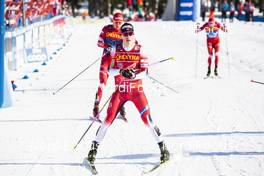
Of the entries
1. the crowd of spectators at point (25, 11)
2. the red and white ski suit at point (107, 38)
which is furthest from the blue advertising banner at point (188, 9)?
the red and white ski suit at point (107, 38)

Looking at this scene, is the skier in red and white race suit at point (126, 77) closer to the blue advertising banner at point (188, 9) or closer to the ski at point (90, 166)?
the ski at point (90, 166)

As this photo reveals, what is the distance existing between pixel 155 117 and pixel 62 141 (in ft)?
8.43

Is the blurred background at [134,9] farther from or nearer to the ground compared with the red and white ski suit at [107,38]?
nearer to the ground

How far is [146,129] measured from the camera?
996 cm

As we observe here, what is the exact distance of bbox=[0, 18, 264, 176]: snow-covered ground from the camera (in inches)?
306

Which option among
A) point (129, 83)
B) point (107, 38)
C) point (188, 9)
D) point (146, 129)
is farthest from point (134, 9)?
point (129, 83)

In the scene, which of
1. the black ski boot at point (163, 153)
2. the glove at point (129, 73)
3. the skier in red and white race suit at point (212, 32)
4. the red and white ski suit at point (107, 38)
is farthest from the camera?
the skier in red and white race suit at point (212, 32)

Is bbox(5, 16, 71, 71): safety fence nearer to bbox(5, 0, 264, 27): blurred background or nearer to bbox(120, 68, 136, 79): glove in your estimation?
bbox(5, 0, 264, 27): blurred background

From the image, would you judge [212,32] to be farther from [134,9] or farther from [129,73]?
[134,9]

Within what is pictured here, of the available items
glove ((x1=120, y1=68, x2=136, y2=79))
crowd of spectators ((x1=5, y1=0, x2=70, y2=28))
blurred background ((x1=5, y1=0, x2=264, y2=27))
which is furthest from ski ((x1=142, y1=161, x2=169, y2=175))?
crowd of spectators ((x1=5, y1=0, x2=70, y2=28))

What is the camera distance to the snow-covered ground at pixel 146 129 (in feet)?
25.5

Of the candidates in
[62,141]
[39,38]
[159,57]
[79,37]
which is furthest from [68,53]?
[62,141]

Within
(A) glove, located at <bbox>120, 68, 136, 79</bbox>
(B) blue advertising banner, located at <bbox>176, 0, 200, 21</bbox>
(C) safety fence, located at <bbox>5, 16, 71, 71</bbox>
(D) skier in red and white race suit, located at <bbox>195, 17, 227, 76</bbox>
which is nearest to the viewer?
(A) glove, located at <bbox>120, 68, 136, 79</bbox>

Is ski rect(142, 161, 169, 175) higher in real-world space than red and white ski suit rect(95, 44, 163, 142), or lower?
lower
